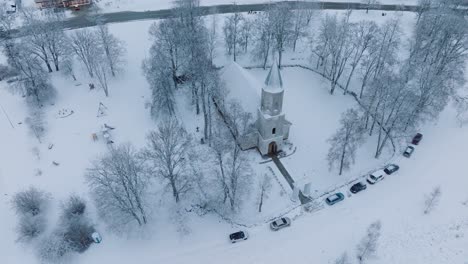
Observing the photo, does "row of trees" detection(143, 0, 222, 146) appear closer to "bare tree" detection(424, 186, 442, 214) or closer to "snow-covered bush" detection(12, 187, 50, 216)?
"snow-covered bush" detection(12, 187, 50, 216)

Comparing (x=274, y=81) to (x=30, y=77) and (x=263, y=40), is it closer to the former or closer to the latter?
(x=263, y=40)

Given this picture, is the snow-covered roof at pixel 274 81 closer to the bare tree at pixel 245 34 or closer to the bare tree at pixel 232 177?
the bare tree at pixel 232 177

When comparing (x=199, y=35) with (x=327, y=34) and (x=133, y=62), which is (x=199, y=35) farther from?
(x=327, y=34)

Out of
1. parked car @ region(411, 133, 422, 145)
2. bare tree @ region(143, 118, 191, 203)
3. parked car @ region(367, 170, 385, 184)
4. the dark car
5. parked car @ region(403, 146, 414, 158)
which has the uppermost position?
bare tree @ region(143, 118, 191, 203)

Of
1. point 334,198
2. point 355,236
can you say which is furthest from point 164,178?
point 355,236

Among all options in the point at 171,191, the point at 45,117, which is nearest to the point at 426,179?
the point at 171,191

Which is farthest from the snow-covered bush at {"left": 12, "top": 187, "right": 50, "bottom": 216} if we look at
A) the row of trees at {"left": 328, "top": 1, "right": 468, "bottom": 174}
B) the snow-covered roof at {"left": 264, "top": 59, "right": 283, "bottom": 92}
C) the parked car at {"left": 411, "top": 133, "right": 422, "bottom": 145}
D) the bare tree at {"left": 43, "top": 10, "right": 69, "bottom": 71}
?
the parked car at {"left": 411, "top": 133, "right": 422, "bottom": 145}

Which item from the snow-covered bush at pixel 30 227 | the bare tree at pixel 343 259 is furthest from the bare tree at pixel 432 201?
the snow-covered bush at pixel 30 227
